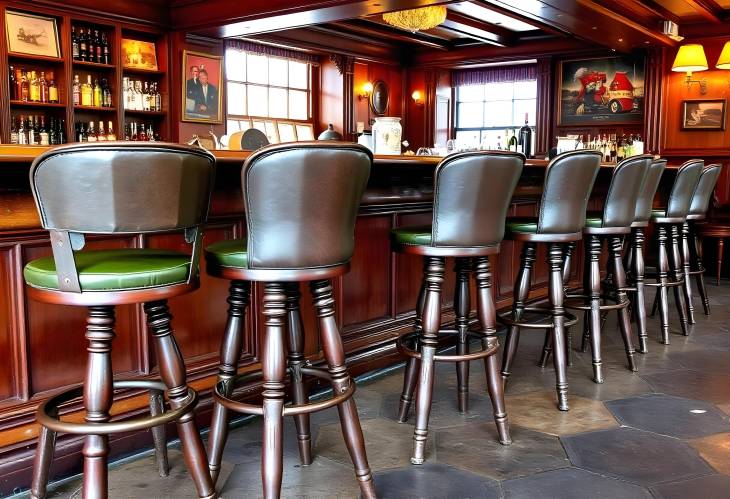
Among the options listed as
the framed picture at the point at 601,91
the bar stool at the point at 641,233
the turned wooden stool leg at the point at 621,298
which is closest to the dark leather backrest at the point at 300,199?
the turned wooden stool leg at the point at 621,298

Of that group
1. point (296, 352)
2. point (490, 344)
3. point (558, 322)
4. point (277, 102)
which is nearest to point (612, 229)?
point (558, 322)

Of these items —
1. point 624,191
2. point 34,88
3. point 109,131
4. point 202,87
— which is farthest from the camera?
point 202,87

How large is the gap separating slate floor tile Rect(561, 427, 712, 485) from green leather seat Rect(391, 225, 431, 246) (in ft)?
2.99

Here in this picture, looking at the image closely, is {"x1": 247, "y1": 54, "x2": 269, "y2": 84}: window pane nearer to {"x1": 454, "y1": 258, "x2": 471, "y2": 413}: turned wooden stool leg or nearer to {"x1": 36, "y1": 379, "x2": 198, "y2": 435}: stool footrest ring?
{"x1": 454, "y1": 258, "x2": 471, "y2": 413}: turned wooden stool leg

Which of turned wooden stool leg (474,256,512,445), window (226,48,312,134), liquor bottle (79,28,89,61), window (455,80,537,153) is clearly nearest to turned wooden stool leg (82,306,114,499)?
turned wooden stool leg (474,256,512,445)

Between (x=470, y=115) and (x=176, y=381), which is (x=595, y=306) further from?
(x=470, y=115)

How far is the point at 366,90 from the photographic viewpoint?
1043 centimetres

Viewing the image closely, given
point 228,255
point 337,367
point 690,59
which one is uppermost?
point 690,59

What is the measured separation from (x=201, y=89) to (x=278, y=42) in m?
1.62

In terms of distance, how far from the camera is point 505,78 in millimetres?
10688

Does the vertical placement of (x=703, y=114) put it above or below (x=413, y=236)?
above

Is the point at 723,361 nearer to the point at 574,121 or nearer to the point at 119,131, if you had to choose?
the point at 119,131

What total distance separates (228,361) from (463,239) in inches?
35.1

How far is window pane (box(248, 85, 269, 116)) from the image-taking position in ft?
30.4
